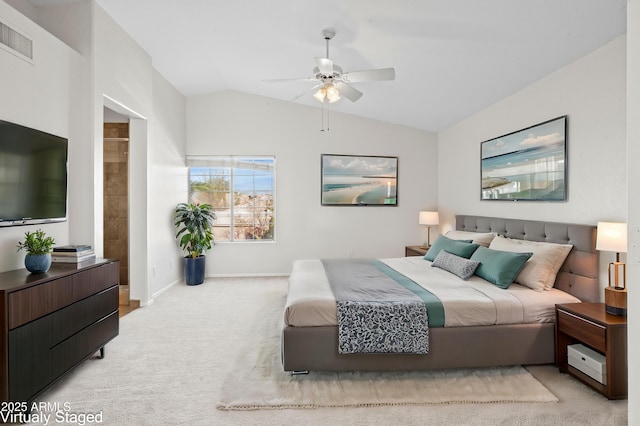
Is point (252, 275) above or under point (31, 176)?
under

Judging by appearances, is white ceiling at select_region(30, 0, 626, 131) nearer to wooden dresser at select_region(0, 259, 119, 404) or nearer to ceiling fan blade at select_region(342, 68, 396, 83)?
ceiling fan blade at select_region(342, 68, 396, 83)

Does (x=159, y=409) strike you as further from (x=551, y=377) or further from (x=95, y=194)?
(x=551, y=377)

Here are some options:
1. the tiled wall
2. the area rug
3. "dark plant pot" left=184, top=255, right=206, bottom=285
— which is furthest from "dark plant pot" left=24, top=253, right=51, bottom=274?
"dark plant pot" left=184, top=255, right=206, bottom=285

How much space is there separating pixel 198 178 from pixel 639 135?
5767 millimetres

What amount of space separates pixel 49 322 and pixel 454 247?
3.70 meters

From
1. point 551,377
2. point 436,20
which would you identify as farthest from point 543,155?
point 551,377

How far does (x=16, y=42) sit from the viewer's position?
2.47 metres

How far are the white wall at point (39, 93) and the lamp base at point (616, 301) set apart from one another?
14.0 ft

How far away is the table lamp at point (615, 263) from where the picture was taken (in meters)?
2.27

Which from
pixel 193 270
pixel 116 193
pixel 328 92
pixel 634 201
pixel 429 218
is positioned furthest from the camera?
pixel 429 218

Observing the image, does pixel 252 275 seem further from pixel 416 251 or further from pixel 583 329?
pixel 583 329

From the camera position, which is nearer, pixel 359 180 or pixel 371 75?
pixel 371 75

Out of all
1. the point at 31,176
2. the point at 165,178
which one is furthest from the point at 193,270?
the point at 31,176

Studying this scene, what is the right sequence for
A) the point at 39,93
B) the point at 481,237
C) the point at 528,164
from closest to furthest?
the point at 39,93
the point at 528,164
the point at 481,237
